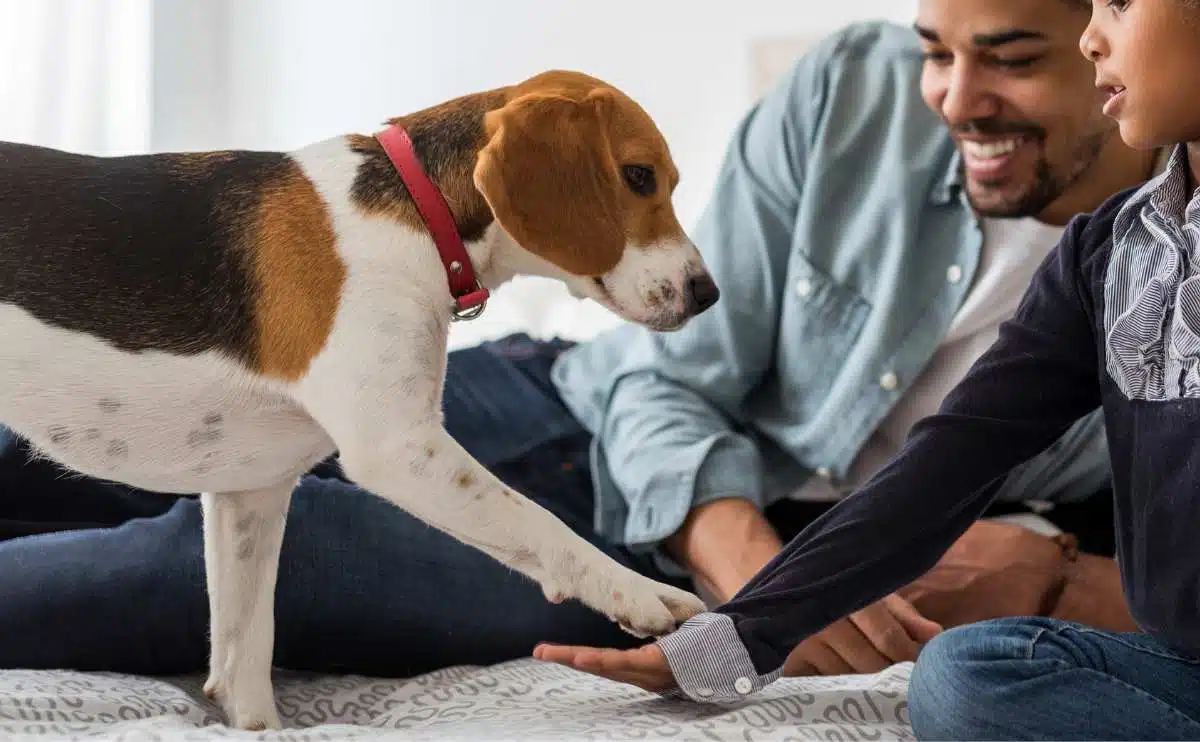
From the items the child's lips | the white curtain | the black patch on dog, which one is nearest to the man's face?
the child's lips

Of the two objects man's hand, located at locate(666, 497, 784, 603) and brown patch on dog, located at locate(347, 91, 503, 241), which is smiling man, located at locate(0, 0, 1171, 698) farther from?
brown patch on dog, located at locate(347, 91, 503, 241)

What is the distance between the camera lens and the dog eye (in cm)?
98

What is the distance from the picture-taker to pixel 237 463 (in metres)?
0.92

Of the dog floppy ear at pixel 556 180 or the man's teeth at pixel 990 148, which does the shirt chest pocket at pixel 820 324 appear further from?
the dog floppy ear at pixel 556 180

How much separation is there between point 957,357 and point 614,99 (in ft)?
2.59

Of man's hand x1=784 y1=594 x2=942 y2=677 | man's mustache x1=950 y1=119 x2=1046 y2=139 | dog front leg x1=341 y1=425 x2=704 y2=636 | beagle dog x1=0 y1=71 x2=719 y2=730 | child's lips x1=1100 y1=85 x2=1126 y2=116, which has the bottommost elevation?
man's hand x1=784 y1=594 x2=942 y2=677

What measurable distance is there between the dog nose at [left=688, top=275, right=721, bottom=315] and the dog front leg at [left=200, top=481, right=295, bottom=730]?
0.36 metres

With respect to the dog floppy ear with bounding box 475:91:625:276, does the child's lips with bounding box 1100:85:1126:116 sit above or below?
above

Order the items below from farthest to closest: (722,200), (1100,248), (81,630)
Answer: (722,200) → (81,630) → (1100,248)

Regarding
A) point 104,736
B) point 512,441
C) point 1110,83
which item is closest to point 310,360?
point 104,736

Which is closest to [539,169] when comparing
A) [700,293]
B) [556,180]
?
[556,180]

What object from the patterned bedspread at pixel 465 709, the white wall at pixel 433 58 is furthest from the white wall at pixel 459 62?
the patterned bedspread at pixel 465 709

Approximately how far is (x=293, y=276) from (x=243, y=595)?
0.30 metres

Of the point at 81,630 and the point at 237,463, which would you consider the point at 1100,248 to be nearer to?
the point at 237,463
